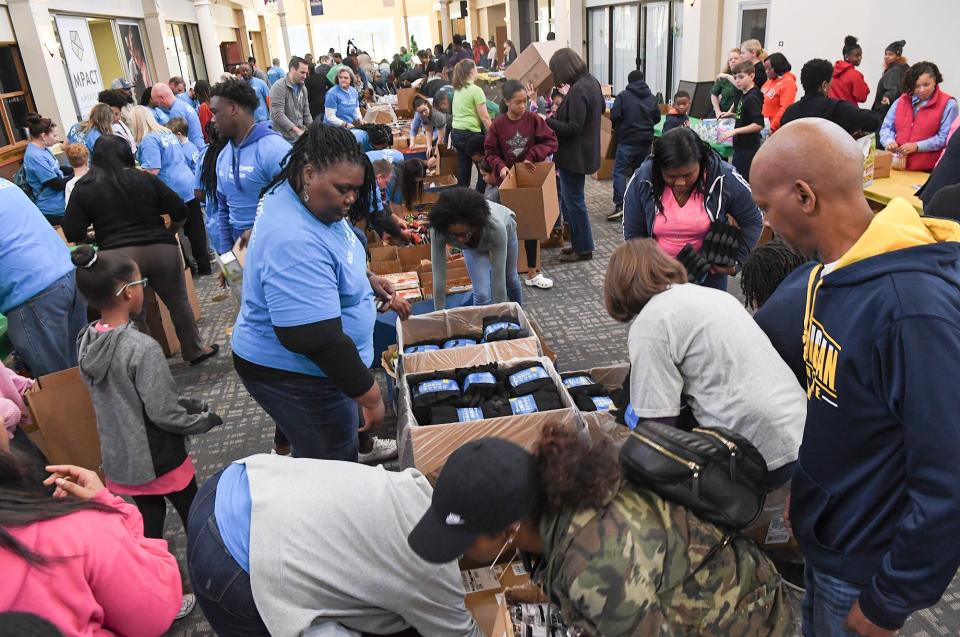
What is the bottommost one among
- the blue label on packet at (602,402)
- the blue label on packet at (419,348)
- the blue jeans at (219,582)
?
the blue label on packet at (602,402)

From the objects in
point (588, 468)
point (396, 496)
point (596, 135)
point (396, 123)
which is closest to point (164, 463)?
point (396, 496)

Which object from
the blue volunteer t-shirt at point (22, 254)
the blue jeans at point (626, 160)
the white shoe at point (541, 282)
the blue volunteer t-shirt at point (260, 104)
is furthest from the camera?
the blue jeans at point (626, 160)

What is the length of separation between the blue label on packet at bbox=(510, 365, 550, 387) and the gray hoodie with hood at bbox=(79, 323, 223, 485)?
1320 millimetres

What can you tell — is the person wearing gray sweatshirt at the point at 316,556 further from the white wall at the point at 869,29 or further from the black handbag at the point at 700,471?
the white wall at the point at 869,29

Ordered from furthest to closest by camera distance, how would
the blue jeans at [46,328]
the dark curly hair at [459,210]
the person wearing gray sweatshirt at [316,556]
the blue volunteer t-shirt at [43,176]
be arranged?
the blue volunteer t-shirt at [43,176], the dark curly hair at [459,210], the blue jeans at [46,328], the person wearing gray sweatshirt at [316,556]

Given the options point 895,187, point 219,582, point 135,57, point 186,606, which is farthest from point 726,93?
point 135,57

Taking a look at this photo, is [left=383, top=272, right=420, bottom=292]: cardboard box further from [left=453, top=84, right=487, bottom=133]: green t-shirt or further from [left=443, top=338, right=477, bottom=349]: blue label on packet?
[left=453, top=84, right=487, bottom=133]: green t-shirt

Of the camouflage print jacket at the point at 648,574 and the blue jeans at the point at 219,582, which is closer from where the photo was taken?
the camouflage print jacket at the point at 648,574

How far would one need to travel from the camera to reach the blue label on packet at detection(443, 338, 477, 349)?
11.4 feet

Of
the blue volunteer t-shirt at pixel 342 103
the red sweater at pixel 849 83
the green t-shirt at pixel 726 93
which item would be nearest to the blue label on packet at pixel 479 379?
the red sweater at pixel 849 83

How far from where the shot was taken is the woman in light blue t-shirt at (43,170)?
5539 mm

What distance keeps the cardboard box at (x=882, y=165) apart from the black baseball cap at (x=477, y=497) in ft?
14.6

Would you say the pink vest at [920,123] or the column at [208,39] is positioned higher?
the column at [208,39]

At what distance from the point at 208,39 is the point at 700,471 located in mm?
18994
